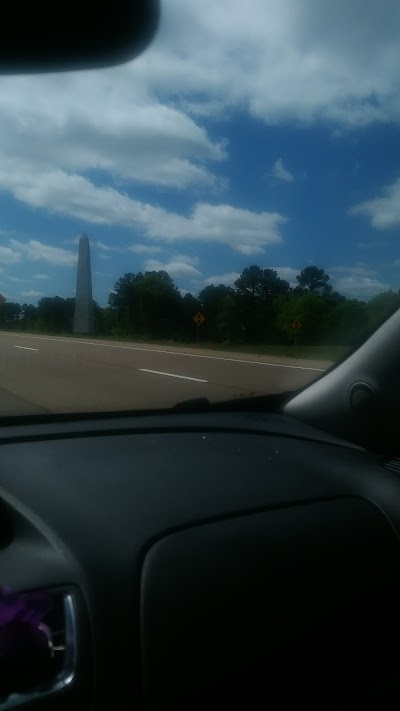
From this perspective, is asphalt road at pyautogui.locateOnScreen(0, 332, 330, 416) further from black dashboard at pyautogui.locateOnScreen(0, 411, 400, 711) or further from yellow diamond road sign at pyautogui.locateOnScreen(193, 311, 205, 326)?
black dashboard at pyautogui.locateOnScreen(0, 411, 400, 711)

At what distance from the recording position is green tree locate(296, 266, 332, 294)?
3.71m

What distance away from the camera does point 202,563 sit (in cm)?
213

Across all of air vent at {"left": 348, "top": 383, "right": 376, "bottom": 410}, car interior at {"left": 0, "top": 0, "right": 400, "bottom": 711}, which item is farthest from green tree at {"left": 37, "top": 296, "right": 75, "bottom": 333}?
air vent at {"left": 348, "top": 383, "right": 376, "bottom": 410}

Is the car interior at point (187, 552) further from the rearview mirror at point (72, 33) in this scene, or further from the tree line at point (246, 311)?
the tree line at point (246, 311)

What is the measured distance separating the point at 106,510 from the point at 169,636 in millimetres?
468

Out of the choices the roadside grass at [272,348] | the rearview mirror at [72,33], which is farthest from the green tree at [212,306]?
the rearview mirror at [72,33]

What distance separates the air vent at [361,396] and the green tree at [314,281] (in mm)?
621

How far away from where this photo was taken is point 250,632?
82.0 inches

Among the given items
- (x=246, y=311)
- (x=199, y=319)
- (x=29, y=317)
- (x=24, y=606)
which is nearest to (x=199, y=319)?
(x=199, y=319)

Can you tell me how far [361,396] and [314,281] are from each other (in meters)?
0.75

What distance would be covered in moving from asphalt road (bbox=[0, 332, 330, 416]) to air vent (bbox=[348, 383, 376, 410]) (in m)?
0.33

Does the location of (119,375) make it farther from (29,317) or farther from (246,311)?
(29,317)

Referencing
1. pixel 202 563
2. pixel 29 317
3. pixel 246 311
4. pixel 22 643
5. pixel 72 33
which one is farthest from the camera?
pixel 246 311

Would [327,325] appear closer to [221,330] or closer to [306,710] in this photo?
[221,330]
